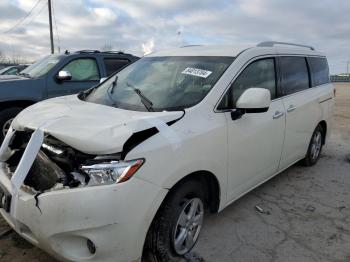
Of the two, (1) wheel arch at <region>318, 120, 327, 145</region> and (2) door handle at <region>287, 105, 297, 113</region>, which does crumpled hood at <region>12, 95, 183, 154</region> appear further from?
(1) wheel arch at <region>318, 120, 327, 145</region>

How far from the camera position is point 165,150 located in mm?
2793

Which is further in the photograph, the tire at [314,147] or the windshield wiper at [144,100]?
the tire at [314,147]

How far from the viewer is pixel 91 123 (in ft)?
9.45

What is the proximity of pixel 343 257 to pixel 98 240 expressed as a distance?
87.1 inches

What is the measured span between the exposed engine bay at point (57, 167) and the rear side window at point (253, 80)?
52.9 inches

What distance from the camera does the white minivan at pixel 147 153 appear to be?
2570 millimetres

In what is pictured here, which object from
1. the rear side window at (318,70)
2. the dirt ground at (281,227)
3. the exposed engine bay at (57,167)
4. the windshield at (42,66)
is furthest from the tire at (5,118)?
the rear side window at (318,70)

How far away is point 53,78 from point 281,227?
4654 mm

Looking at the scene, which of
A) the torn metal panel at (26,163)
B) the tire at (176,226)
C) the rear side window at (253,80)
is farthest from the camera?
the rear side window at (253,80)

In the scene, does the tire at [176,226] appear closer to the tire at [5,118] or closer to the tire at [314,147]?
the tire at [314,147]

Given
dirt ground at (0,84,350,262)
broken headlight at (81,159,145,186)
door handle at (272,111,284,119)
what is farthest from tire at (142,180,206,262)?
door handle at (272,111,284,119)

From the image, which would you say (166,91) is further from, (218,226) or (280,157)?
(280,157)

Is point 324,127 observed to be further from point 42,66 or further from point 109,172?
point 42,66

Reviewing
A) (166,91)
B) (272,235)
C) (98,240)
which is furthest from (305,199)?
(98,240)
